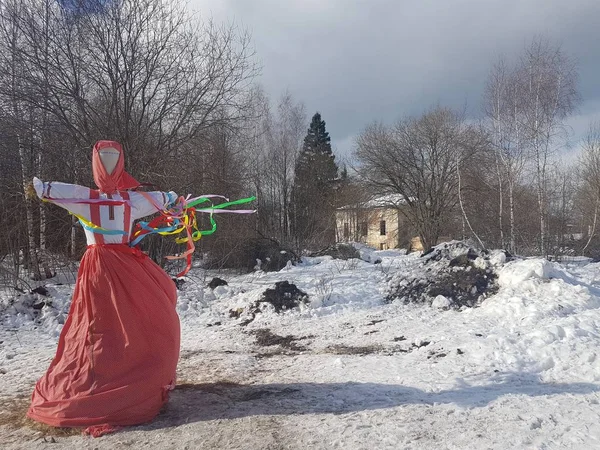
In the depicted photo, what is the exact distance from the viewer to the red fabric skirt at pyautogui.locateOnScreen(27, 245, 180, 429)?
3396mm

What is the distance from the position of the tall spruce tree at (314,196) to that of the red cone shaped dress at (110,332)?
17.6m

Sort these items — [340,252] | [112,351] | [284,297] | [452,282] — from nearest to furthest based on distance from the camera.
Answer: [112,351] → [452,282] → [284,297] → [340,252]

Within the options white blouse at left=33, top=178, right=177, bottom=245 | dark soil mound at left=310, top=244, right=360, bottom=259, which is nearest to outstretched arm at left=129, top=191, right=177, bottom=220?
white blouse at left=33, top=178, right=177, bottom=245

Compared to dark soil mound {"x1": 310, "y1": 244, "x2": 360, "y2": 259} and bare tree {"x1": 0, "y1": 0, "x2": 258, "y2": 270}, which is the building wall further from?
bare tree {"x1": 0, "y1": 0, "x2": 258, "y2": 270}

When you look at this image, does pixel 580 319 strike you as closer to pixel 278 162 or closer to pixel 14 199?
pixel 14 199

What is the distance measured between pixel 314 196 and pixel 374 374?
26529 millimetres

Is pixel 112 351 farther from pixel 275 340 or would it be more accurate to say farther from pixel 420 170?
pixel 420 170

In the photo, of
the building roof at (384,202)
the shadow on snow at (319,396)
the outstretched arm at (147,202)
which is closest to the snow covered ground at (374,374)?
the shadow on snow at (319,396)

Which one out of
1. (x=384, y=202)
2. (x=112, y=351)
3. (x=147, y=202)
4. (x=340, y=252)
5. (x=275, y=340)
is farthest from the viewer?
(x=384, y=202)

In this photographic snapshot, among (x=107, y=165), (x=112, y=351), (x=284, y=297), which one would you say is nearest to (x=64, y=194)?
(x=107, y=165)

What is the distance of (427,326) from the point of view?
274 inches

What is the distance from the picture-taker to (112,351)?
349 cm

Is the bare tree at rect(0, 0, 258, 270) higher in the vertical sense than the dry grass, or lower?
higher

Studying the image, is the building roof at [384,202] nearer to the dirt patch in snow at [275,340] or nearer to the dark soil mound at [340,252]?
the dark soil mound at [340,252]
